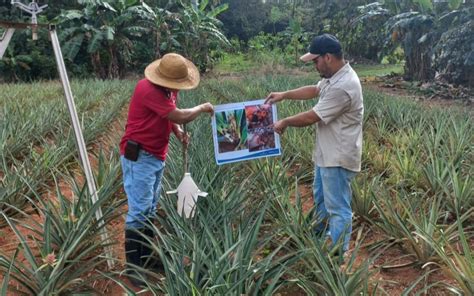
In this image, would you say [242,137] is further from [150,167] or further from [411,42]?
[411,42]

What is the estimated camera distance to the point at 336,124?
2.85 metres

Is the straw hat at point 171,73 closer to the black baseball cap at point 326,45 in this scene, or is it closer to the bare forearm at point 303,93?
the black baseball cap at point 326,45

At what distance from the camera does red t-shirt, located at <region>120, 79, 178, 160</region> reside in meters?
2.61

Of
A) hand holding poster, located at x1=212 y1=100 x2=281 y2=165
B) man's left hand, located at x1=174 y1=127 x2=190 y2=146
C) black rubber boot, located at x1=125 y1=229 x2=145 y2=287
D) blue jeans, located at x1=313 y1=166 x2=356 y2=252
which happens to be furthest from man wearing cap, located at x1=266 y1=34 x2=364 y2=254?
black rubber boot, located at x1=125 y1=229 x2=145 y2=287

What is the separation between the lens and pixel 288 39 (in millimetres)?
25953

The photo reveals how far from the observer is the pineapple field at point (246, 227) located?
7.21ft

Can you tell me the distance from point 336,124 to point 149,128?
1.12m

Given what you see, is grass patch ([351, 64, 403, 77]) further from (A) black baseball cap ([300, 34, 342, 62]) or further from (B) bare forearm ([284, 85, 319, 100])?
(A) black baseball cap ([300, 34, 342, 62])

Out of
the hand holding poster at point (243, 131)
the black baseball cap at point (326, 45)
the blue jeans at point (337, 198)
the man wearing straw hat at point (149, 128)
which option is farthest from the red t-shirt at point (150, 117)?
the blue jeans at point (337, 198)

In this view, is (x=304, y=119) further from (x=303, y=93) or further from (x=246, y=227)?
(x=246, y=227)

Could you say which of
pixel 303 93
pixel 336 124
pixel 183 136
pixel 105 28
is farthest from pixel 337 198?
pixel 105 28

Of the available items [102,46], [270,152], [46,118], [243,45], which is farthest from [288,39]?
[270,152]

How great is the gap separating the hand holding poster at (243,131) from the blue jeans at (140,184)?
443mm

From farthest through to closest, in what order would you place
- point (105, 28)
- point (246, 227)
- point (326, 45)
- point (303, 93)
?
point (105, 28)
point (303, 93)
point (326, 45)
point (246, 227)
